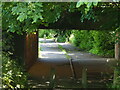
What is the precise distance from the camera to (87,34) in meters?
24.2

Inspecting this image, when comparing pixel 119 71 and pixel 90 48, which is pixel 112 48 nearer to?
pixel 90 48

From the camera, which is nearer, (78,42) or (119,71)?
(119,71)

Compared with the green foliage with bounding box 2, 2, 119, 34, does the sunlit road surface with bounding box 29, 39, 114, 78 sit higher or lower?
lower

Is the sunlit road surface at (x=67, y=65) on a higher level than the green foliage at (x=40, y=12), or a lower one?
lower

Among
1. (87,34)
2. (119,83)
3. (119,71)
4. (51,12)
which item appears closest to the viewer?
(51,12)

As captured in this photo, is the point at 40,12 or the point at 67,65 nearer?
the point at 40,12

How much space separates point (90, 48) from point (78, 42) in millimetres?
5300

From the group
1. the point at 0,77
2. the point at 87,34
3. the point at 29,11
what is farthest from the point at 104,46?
the point at 29,11

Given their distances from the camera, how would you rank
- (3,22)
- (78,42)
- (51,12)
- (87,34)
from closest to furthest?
1. (51,12)
2. (3,22)
3. (87,34)
4. (78,42)

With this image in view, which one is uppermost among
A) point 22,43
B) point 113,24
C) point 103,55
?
point 113,24

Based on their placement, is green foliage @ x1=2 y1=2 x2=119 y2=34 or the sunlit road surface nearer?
green foliage @ x1=2 y1=2 x2=119 y2=34

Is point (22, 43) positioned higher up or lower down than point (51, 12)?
lower down

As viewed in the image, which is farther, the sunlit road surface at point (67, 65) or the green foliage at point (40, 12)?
the sunlit road surface at point (67, 65)

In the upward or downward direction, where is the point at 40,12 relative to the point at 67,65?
upward
